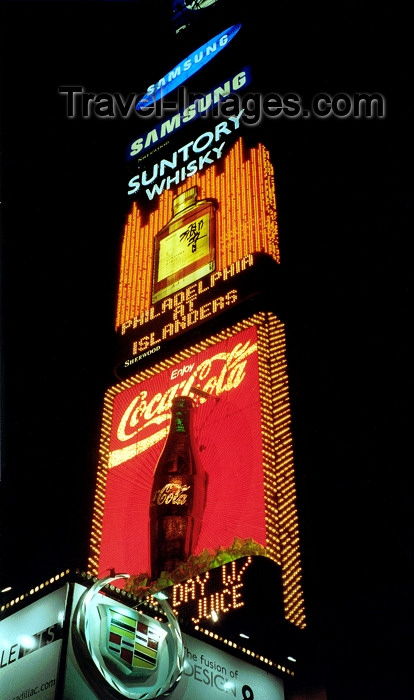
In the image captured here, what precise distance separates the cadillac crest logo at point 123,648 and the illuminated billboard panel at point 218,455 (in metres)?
1.98

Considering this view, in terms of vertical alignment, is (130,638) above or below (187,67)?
below

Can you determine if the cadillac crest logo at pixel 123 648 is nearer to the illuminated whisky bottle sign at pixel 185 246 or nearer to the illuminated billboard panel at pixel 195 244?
the illuminated billboard panel at pixel 195 244

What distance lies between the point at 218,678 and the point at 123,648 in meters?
1.31

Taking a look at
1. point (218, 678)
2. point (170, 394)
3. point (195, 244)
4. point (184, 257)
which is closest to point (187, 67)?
point (195, 244)

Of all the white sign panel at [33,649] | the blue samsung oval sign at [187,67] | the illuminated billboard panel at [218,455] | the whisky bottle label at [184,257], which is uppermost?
the blue samsung oval sign at [187,67]

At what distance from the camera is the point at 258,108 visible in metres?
13.7

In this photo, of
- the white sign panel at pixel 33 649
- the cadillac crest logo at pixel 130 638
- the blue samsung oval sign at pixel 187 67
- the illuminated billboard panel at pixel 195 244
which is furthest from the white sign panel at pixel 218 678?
the blue samsung oval sign at pixel 187 67

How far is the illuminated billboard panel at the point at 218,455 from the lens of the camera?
28.8 feet

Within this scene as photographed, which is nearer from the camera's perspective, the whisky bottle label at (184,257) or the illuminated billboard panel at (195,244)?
the illuminated billboard panel at (195,244)

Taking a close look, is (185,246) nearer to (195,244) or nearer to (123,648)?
(195,244)

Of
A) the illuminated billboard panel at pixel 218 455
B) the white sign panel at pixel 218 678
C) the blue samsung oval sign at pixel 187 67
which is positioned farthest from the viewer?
the blue samsung oval sign at pixel 187 67

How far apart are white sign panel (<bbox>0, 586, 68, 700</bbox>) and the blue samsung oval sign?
511 inches

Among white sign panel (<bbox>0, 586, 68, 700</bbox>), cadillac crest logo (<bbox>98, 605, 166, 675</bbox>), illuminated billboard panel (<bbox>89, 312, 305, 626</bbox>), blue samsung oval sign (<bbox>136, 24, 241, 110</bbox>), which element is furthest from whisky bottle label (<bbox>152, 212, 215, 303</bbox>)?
white sign panel (<bbox>0, 586, 68, 700</bbox>)

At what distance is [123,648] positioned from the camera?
21.2 feet
